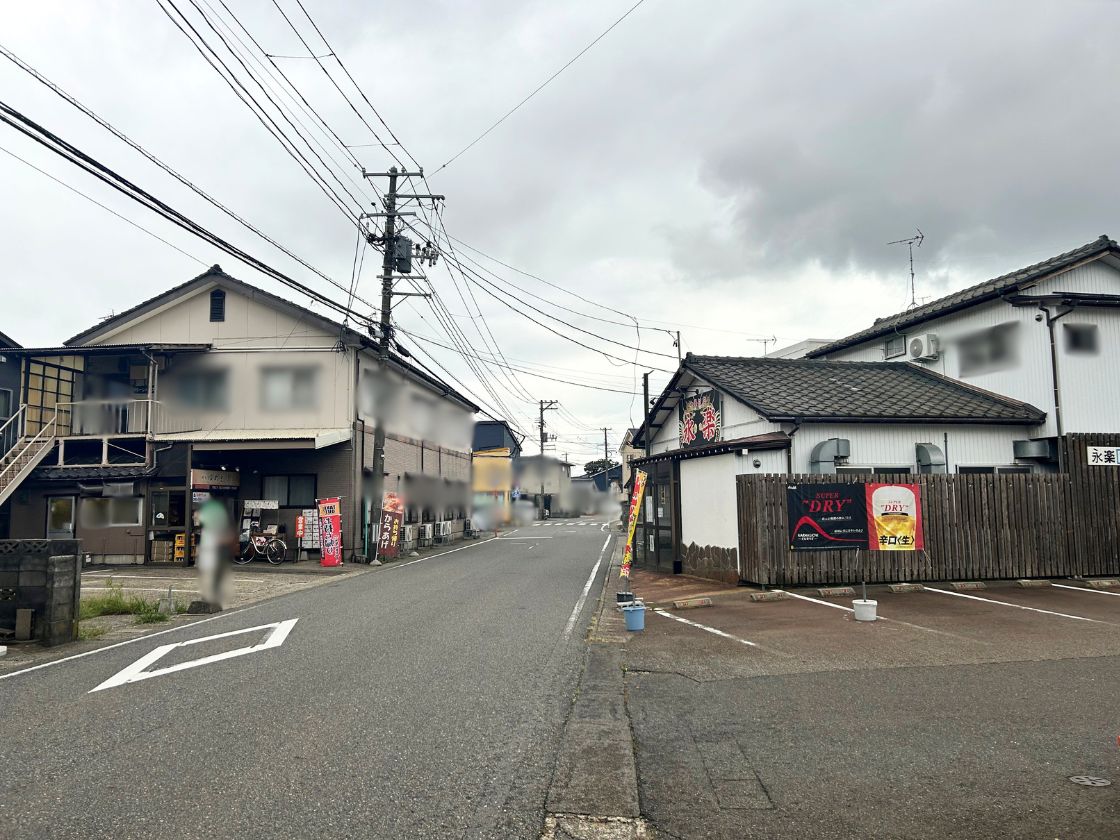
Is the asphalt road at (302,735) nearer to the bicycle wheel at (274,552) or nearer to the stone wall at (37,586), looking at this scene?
the stone wall at (37,586)

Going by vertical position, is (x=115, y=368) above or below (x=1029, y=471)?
above

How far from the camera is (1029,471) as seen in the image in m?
16.2

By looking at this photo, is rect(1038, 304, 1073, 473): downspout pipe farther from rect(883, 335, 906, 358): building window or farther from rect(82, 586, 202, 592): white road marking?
rect(82, 586, 202, 592): white road marking

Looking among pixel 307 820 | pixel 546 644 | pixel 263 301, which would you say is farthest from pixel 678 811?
pixel 263 301

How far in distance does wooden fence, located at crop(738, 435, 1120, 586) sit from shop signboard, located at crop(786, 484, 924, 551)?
149 millimetres

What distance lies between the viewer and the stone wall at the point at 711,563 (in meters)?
14.6

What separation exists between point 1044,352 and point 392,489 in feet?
63.8

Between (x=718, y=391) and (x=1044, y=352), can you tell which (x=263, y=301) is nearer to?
(x=718, y=391)

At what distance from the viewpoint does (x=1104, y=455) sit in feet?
51.2

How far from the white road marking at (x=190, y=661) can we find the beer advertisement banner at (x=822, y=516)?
28.6ft

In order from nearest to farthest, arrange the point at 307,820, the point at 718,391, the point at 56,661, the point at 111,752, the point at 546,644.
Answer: the point at 307,820
the point at 111,752
the point at 56,661
the point at 546,644
the point at 718,391

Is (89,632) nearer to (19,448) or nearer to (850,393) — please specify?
(19,448)

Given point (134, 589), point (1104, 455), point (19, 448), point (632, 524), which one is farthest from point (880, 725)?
point (19, 448)

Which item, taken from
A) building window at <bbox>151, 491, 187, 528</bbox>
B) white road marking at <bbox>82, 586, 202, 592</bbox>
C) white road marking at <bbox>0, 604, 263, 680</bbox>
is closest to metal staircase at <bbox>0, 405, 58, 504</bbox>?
building window at <bbox>151, 491, 187, 528</bbox>
